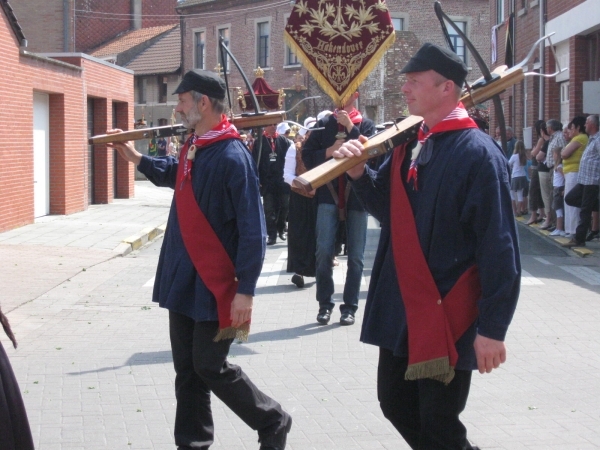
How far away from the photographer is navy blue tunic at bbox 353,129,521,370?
3.46m

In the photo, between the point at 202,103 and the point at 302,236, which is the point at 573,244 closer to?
the point at 302,236

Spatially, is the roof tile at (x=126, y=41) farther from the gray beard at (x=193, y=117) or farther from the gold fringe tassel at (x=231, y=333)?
the gold fringe tassel at (x=231, y=333)

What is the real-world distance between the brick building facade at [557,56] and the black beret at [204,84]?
1116 cm

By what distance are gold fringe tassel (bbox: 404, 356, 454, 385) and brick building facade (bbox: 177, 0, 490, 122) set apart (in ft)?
125

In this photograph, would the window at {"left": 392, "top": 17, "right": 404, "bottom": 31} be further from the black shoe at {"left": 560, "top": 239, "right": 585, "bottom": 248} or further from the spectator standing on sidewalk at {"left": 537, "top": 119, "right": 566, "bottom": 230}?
the black shoe at {"left": 560, "top": 239, "right": 585, "bottom": 248}

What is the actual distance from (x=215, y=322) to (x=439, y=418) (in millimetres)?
1339

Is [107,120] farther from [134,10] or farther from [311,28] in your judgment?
[134,10]

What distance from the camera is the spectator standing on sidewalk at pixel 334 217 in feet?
26.7

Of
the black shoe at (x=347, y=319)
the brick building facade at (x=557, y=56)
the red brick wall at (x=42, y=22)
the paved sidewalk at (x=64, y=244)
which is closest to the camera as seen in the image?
the black shoe at (x=347, y=319)

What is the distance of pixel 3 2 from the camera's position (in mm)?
15438

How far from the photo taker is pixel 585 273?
12398 mm

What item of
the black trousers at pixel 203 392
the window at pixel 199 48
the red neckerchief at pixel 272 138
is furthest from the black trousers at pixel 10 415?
the window at pixel 199 48

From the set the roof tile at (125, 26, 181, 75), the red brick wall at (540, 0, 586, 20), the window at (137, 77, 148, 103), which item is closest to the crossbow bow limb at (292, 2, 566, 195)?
the red brick wall at (540, 0, 586, 20)

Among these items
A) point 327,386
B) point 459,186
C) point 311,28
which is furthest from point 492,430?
point 311,28
